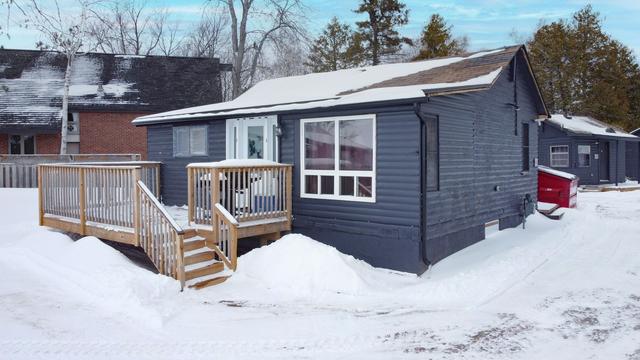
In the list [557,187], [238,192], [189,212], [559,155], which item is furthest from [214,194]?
[559,155]

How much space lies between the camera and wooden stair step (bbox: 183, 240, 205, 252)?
8673 mm

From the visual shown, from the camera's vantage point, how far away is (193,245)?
28.9 feet

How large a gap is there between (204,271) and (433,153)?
14.9 ft

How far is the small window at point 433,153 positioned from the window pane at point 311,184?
2.18 meters

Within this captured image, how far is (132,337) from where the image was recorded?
5922 mm

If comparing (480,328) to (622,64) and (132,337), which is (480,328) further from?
(622,64)

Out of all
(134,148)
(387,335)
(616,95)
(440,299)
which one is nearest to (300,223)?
(440,299)

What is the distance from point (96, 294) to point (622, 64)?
41897mm

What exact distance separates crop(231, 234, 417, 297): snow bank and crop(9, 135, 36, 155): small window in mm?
21911

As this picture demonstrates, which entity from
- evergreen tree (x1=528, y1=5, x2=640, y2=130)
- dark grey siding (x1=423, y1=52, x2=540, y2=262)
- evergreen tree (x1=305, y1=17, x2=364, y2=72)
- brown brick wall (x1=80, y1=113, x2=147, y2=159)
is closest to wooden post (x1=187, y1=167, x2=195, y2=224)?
dark grey siding (x1=423, y1=52, x2=540, y2=262)

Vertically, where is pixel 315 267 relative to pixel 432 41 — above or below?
below

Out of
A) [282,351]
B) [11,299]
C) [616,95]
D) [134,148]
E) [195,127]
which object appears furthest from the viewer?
[616,95]

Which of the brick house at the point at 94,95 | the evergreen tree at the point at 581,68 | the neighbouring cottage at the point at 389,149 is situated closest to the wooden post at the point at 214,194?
the neighbouring cottage at the point at 389,149

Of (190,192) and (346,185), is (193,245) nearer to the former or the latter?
(190,192)
